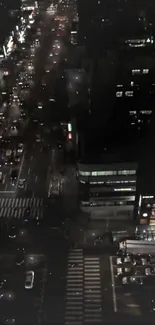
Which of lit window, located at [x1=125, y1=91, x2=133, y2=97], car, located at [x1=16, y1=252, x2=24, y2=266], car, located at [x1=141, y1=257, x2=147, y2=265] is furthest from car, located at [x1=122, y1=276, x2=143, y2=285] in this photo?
lit window, located at [x1=125, y1=91, x2=133, y2=97]

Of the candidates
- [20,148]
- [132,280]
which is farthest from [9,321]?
[20,148]

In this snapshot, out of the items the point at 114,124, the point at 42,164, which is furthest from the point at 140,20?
the point at 42,164

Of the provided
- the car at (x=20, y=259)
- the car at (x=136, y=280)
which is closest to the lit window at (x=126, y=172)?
the car at (x=136, y=280)

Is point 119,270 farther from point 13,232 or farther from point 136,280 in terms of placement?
point 13,232

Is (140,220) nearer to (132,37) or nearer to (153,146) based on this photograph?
(153,146)

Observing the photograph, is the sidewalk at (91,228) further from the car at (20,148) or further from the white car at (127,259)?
the car at (20,148)

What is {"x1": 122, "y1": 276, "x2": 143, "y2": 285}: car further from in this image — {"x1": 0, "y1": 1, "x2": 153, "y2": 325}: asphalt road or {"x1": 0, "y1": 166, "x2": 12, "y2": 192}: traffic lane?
{"x1": 0, "y1": 166, "x2": 12, "y2": 192}: traffic lane
